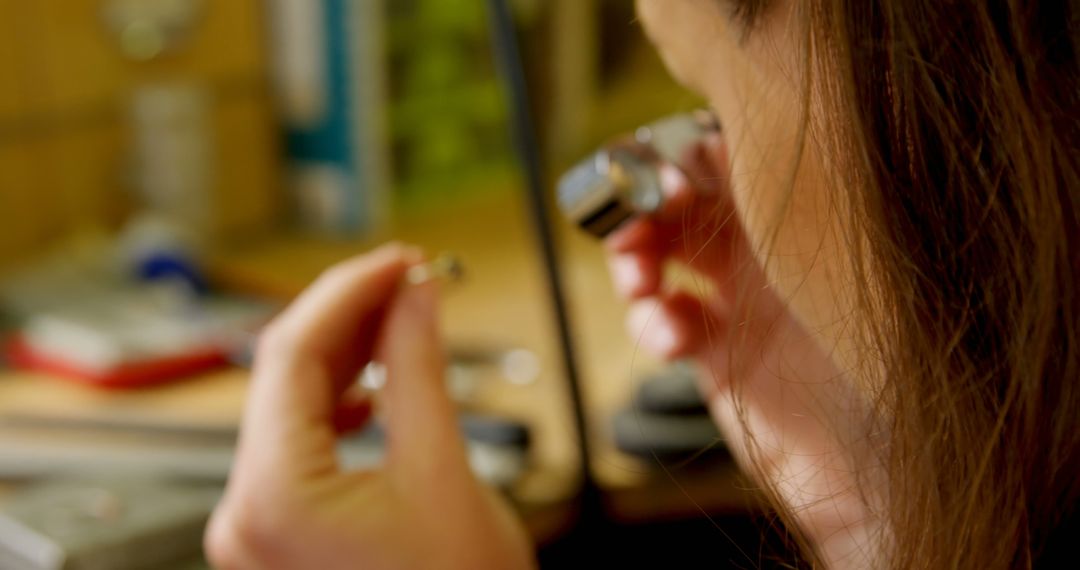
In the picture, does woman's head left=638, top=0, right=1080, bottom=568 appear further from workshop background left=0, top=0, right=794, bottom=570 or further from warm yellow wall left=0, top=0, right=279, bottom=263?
warm yellow wall left=0, top=0, right=279, bottom=263

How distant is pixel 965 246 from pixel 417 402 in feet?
0.79

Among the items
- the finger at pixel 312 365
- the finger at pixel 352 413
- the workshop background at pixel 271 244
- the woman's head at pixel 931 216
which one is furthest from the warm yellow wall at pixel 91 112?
the woman's head at pixel 931 216

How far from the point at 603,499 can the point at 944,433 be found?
288 mm

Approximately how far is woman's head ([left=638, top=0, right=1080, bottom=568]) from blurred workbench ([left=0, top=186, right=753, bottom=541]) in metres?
0.12

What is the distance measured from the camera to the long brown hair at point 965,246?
0.40 meters

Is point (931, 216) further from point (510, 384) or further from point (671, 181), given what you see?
point (510, 384)

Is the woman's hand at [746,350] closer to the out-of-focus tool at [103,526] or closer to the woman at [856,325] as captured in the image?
the woman at [856,325]

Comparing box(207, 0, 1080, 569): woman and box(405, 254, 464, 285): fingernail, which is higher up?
box(405, 254, 464, 285): fingernail

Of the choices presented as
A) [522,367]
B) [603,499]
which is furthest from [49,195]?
[603,499]

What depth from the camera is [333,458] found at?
0.55 meters

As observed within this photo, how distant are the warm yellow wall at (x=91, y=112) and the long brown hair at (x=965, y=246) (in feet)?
2.59

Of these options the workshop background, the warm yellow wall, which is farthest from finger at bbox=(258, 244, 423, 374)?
the warm yellow wall

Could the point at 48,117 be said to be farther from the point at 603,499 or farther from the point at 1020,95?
the point at 1020,95

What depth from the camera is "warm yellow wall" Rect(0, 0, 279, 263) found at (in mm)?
1029
